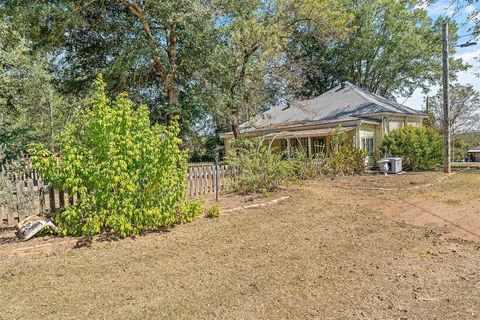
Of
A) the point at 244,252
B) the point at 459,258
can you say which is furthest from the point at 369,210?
the point at 244,252

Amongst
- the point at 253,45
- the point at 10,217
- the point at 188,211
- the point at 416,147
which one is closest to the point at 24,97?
the point at 253,45

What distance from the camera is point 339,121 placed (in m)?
17.1

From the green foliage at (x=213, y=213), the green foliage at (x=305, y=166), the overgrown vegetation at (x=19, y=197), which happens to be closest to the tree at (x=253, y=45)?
the green foliage at (x=305, y=166)

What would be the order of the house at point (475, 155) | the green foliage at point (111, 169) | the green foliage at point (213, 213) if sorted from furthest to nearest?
1. the house at point (475, 155)
2. the green foliage at point (213, 213)
3. the green foliage at point (111, 169)

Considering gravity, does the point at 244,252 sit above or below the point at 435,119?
below

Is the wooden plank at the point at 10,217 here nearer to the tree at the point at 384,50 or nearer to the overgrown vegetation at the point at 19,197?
the overgrown vegetation at the point at 19,197

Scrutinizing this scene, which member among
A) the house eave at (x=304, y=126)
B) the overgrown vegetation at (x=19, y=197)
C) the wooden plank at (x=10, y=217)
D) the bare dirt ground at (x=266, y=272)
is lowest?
the bare dirt ground at (x=266, y=272)

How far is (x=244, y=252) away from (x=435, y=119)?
27519 mm

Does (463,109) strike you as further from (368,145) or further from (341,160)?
(341,160)

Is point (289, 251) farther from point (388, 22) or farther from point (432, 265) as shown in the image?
point (388, 22)

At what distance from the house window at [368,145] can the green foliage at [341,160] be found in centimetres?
296

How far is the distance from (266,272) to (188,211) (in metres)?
2.66

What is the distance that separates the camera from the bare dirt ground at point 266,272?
2.91 meters

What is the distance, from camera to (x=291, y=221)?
240 inches
